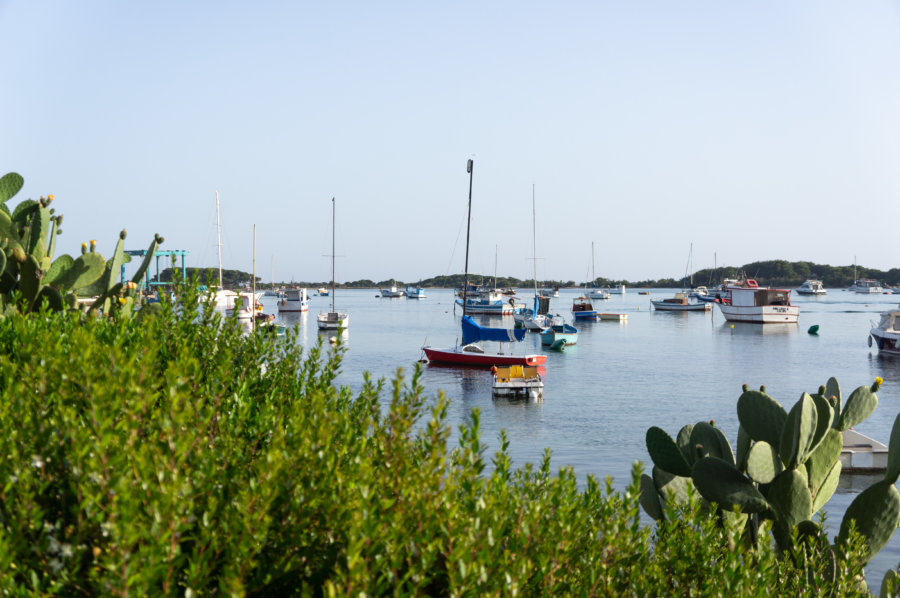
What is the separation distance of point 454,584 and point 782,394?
39.6 meters

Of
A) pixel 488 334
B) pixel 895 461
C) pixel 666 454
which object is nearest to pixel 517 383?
pixel 488 334

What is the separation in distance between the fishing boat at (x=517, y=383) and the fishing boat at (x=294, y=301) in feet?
255

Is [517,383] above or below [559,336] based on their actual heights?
below

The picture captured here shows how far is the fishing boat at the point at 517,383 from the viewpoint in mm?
33812

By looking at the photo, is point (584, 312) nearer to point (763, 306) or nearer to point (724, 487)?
point (763, 306)

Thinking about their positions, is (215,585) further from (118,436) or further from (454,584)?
(454,584)

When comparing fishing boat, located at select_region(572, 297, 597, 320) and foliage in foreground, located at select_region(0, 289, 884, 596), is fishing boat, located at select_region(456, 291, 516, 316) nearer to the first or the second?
fishing boat, located at select_region(572, 297, 597, 320)

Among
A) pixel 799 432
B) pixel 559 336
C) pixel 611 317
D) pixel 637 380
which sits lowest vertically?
pixel 637 380

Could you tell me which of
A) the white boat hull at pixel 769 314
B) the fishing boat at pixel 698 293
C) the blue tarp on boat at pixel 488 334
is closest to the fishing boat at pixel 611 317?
the white boat hull at pixel 769 314

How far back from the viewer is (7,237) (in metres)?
9.23

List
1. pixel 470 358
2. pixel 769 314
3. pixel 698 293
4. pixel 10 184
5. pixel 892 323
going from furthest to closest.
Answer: pixel 698 293 < pixel 769 314 < pixel 892 323 < pixel 470 358 < pixel 10 184

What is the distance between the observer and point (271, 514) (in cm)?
308

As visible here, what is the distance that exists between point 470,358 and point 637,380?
9.61 meters

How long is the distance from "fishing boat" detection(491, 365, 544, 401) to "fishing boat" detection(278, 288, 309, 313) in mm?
77602
